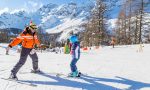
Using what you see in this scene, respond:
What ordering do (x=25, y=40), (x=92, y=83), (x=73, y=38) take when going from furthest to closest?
(x=73, y=38) → (x=25, y=40) → (x=92, y=83)

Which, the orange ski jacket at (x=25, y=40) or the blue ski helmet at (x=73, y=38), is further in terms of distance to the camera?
the blue ski helmet at (x=73, y=38)

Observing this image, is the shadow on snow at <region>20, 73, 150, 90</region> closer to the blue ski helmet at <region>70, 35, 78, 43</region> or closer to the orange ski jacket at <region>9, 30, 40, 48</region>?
the orange ski jacket at <region>9, 30, 40, 48</region>

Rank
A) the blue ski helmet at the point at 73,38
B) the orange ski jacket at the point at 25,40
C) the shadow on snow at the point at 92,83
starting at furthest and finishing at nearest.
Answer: the blue ski helmet at the point at 73,38
the orange ski jacket at the point at 25,40
the shadow on snow at the point at 92,83

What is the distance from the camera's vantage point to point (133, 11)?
6425 centimetres

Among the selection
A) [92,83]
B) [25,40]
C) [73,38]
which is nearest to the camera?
[92,83]

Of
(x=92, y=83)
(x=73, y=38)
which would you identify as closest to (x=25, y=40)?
(x=73, y=38)

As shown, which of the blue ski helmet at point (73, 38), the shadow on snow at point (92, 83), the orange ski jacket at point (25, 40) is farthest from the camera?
the blue ski helmet at point (73, 38)

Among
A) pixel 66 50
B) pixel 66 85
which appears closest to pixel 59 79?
pixel 66 85

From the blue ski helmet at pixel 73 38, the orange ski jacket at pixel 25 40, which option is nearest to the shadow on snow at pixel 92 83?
the orange ski jacket at pixel 25 40

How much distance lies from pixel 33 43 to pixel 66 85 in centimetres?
226

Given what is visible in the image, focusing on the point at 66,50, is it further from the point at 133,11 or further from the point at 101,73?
the point at 133,11

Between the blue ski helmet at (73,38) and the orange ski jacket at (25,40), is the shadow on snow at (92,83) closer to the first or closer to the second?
the orange ski jacket at (25,40)

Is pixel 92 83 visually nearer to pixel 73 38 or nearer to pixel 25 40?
pixel 73 38

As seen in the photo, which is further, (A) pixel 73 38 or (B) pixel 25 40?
(A) pixel 73 38
